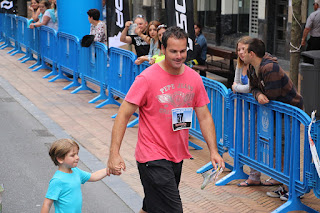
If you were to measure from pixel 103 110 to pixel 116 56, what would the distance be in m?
1.12

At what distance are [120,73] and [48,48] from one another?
534cm

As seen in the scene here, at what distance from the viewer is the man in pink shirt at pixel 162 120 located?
16.4 feet

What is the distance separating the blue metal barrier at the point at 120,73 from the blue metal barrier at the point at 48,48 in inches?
154

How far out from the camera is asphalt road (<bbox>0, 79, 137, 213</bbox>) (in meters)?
6.82

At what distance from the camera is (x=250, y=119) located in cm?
702

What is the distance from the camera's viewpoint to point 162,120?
16.6 feet

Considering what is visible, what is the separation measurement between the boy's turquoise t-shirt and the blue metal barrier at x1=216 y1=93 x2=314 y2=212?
7.52ft

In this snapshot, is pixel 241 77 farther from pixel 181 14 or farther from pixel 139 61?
pixel 139 61

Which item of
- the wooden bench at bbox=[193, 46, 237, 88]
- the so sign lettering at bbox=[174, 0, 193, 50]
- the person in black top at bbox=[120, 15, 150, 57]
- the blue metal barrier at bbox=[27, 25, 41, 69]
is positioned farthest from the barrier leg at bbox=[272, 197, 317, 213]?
the blue metal barrier at bbox=[27, 25, 41, 69]

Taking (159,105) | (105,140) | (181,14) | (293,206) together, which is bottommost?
(105,140)

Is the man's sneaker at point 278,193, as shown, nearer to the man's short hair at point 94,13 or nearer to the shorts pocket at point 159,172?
the shorts pocket at point 159,172

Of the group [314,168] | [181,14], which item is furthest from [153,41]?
[314,168]

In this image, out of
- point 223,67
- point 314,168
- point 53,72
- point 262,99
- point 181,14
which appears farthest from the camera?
point 53,72

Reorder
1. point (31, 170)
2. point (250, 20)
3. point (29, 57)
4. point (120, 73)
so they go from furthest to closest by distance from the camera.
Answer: point (250, 20)
point (29, 57)
point (120, 73)
point (31, 170)
